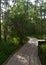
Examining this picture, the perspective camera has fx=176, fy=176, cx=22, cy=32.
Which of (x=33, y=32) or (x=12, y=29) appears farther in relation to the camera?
(x=33, y=32)

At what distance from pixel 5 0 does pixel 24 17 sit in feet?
25.6

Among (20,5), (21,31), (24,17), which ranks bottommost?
(21,31)

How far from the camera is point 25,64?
27.0 ft

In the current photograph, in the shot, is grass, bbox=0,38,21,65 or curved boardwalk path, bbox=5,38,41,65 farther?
grass, bbox=0,38,21,65

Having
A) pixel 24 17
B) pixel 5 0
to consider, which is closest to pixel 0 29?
pixel 24 17

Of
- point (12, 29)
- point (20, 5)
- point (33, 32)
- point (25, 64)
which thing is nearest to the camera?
point (25, 64)

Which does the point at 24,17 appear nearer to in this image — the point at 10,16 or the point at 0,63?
the point at 10,16

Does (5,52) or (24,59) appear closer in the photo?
(24,59)

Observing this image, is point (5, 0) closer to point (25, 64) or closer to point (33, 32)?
point (33, 32)

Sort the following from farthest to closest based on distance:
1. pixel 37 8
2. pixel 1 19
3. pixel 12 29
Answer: pixel 37 8
pixel 1 19
pixel 12 29

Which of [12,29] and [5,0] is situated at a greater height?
[5,0]

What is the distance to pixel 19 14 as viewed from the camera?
17.2 meters

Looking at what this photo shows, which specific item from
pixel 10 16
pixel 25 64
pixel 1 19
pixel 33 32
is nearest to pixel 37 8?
pixel 33 32

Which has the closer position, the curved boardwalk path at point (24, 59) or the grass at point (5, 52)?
the curved boardwalk path at point (24, 59)
